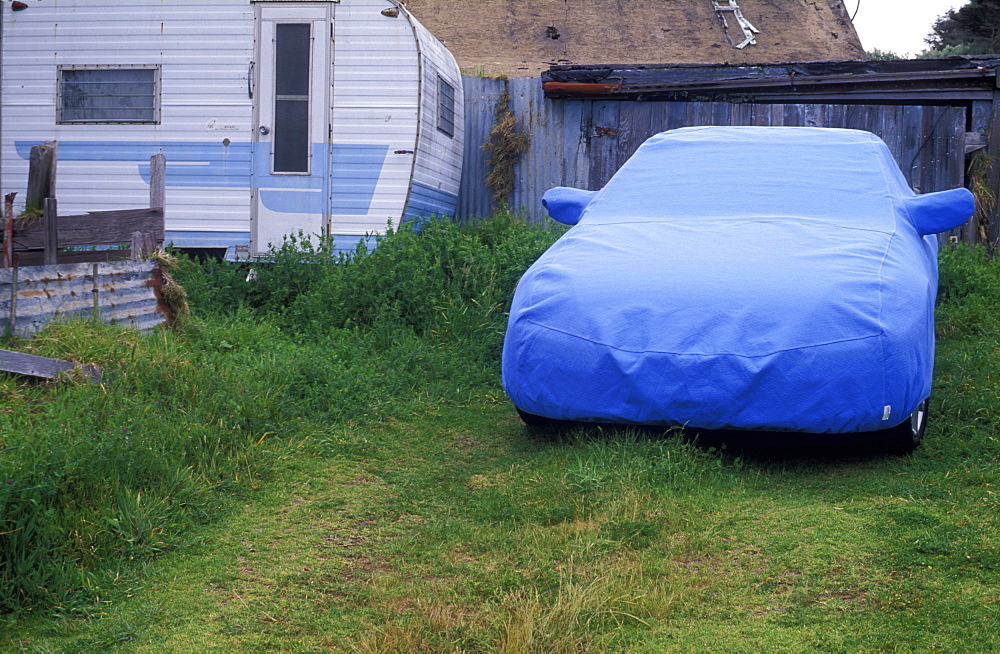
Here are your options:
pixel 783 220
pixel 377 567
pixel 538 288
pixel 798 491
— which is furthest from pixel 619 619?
pixel 783 220

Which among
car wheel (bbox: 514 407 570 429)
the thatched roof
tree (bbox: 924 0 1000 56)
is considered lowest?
car wheel (bbox: 514 407 570 429)

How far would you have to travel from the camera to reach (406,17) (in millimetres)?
9398

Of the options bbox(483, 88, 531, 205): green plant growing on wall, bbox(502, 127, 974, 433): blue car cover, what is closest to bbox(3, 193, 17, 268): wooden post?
bbox(502, 127, 974, 433): blue car cover

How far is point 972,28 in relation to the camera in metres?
30.3

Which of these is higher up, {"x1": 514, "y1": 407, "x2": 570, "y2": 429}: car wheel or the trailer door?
the trailer door

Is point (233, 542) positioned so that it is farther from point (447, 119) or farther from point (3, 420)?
point (447, 119)

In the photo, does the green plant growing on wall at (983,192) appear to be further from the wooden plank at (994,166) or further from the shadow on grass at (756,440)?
the shadow on grass at (756,440)

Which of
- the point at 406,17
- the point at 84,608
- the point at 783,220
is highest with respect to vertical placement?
the point at 406,17

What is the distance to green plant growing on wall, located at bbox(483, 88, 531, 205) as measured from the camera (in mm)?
11380

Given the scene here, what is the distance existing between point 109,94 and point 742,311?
7.63 meters

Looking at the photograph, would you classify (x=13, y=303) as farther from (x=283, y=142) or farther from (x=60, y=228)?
(x=283, y=142)

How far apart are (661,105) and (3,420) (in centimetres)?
858

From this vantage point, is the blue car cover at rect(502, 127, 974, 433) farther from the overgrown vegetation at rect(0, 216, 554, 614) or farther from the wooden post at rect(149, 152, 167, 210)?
the wooden post at rect(149, 152, 167, 210)

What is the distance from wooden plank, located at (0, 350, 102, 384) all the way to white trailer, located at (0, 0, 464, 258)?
4473 millimetres
